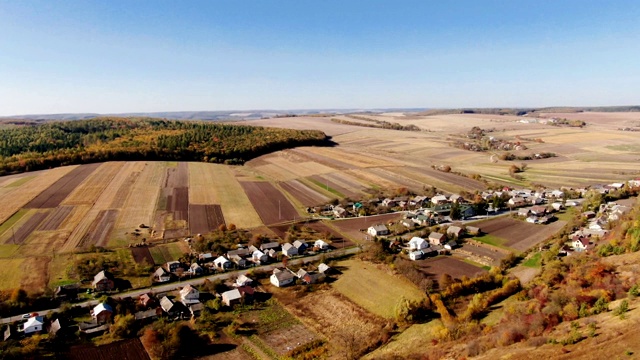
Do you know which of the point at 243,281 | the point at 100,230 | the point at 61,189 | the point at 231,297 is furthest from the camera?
the point at 61,189

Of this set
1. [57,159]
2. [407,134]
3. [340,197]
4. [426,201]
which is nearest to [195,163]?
[57,159]

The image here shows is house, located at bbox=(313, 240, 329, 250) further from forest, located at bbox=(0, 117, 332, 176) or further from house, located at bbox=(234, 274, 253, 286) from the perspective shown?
forest, located at bbox=(0, 117, 332, 176)

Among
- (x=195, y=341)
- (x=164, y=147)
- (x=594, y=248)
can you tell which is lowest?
(x=195, y=341)

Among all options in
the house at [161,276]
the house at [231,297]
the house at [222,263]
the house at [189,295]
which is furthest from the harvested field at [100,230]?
the house at [231,297]

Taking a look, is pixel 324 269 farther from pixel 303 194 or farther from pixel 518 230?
pixel 303 194

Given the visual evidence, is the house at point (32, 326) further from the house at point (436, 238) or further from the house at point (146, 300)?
the house at point (436, 238)

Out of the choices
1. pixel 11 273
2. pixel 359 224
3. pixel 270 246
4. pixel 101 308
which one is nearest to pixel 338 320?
pixel 270 246

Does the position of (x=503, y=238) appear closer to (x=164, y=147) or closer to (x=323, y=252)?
(x=323, y=252)
